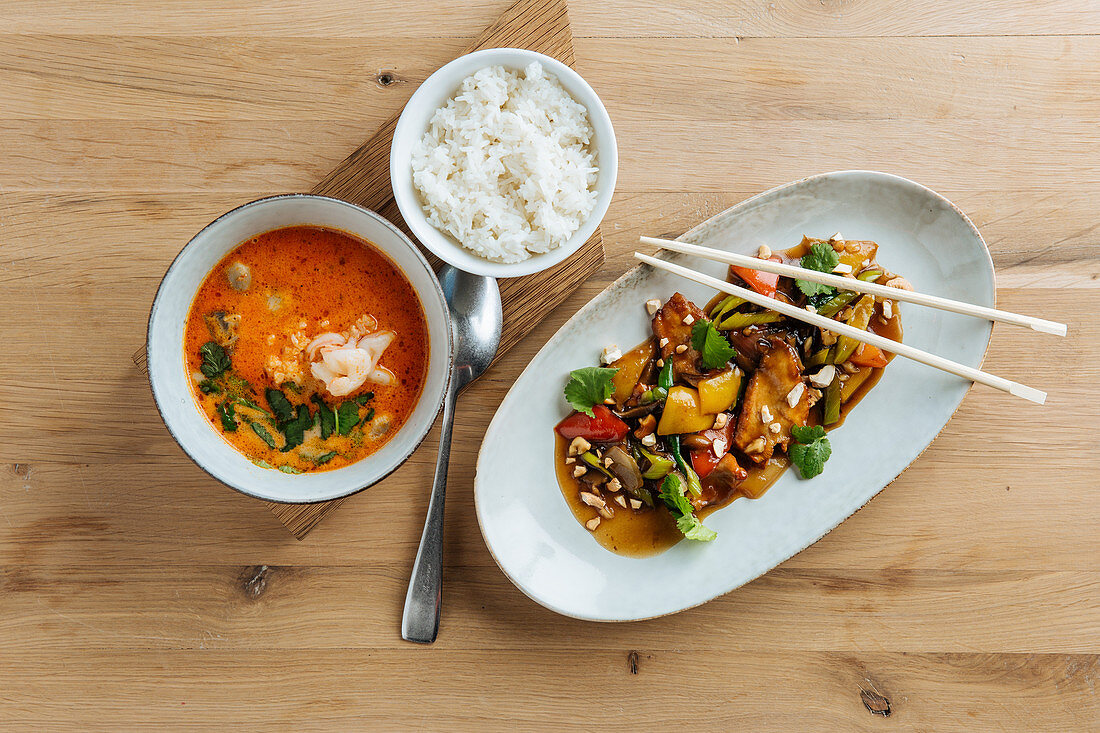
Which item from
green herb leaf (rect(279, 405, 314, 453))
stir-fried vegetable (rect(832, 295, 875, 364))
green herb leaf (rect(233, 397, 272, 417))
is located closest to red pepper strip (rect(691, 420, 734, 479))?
stir-fried vegetable (rect(832, 295, 875, 364))

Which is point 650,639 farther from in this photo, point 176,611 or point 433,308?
point 176,611

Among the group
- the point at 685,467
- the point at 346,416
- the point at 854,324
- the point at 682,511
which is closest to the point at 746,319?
the point at 854,324

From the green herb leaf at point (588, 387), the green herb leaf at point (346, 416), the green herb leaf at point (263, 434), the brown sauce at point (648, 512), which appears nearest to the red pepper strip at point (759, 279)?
the brown sauce at point (648, 512)

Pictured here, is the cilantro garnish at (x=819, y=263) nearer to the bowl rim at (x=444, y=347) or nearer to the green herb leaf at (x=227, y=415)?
the bowl rim at (x=444, y=347)

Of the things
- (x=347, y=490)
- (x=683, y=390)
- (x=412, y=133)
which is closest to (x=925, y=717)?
(x=683, y=390)

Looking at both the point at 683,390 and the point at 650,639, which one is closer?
the point at 683,390

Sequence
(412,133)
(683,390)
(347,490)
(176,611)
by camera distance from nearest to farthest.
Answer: (347,490) → (412,133) → (683,390) → (176,611)
